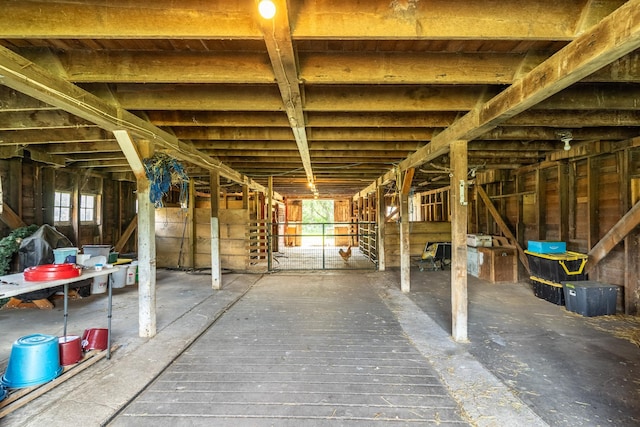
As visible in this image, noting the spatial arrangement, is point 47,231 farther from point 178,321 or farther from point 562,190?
point 562,190

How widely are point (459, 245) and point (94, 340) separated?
386cm

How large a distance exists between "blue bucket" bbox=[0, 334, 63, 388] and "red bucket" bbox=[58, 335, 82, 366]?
0.65 feet

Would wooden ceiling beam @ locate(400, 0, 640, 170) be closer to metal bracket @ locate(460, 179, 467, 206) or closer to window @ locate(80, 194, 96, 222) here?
metal bracket @ locate(460, 179, 467, 206)

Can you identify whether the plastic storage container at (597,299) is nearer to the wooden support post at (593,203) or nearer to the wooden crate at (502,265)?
the wooden support post at (593,203)

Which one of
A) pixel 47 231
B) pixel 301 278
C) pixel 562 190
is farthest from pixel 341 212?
pixel 47 231

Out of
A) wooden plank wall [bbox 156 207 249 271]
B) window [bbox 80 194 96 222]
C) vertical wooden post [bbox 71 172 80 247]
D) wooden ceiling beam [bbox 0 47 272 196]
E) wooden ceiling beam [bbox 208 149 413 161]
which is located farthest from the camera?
wooden plank wall [bbox 156 207 249 271]

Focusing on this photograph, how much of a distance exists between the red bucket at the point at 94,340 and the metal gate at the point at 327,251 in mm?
3681

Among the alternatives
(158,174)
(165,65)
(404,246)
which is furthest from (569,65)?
(404,246)

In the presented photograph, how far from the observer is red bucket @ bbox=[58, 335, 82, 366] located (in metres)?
2.65

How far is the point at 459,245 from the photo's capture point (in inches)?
134

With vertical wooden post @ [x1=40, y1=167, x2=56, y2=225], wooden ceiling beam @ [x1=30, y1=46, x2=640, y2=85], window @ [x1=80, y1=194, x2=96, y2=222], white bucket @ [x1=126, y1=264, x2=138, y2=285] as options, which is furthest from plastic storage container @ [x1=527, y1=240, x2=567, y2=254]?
window @ [x1=80, y1=194, x2=96, y2=222]

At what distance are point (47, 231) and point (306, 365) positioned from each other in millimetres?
5170

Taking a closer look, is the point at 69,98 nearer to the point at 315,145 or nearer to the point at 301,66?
the point at 301,66

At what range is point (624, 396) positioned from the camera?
231 centimetres
